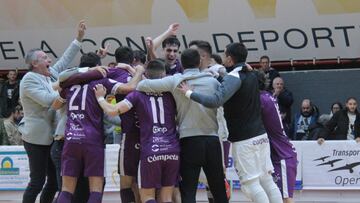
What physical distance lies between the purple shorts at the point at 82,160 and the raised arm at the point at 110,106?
0.50 meters

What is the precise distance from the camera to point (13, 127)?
14.3 metres

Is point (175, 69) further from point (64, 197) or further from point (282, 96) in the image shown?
point (282, 96)

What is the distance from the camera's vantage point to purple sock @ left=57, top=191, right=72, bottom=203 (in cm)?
795

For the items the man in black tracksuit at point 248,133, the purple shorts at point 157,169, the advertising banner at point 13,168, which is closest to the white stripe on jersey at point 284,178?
the man in black tracksuit at point 248,133

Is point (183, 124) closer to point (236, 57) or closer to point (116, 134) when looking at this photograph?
point (236, 57)

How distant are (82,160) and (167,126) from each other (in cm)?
106

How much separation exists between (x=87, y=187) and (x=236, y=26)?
773cm

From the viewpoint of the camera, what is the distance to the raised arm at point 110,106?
7672 millimetres

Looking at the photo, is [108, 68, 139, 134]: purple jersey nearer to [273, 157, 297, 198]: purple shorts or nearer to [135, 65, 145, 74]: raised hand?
[135, 65, 145, 74]: raised hand

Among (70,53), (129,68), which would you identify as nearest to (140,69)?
(129,68)

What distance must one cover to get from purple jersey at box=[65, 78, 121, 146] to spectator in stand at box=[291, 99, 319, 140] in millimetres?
6702

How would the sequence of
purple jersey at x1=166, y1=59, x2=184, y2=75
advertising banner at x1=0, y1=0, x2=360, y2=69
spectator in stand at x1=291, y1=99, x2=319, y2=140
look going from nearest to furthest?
purple jersey at x1=166, y1=59, x2=184, y2=75 < spectator in stand at x1=291, y1=99, x2=319, y2=140 < advertising banner at x1=0, y1=0, x2=360, y2=69

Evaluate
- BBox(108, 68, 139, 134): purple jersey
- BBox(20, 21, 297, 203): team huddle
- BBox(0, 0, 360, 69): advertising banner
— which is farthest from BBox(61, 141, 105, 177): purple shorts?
BBox(0, 0, 360, 69): advertising banner

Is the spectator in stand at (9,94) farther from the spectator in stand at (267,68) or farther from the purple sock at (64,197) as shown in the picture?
the purple sock at (64,197)
